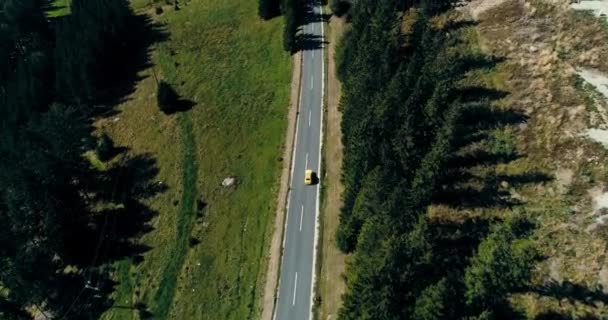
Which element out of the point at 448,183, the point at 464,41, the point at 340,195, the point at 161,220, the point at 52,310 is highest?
the point at 464,41

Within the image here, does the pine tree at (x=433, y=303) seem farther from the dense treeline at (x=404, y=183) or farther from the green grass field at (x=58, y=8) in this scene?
the green grass field at (x=58, y=8)

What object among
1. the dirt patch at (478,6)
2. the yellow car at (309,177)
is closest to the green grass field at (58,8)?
the yellow car at (309,177)

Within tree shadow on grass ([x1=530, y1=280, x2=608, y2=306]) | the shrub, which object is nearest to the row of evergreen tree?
the shrub

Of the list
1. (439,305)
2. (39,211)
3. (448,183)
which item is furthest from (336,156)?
(39,211)

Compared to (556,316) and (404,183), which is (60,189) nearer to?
(404,183)

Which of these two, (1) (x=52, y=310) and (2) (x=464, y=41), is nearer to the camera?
(1) (x=52, y=310)

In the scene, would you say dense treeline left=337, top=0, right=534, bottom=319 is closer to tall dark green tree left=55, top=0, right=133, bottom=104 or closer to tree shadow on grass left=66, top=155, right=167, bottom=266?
tree shadow on grass left=66, top=155, right=167, bottom=266

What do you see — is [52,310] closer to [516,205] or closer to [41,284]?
[41,284]
